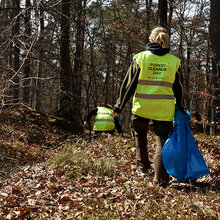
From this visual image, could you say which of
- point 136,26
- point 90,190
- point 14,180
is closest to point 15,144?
point 14,180

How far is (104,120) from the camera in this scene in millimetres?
7738

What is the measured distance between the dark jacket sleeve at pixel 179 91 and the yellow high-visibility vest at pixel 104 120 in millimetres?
3552

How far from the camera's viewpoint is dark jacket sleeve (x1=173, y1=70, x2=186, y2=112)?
4242 millimetres

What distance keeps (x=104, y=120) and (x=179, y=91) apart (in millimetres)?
3703

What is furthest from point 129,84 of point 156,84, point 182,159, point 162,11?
point 162,11

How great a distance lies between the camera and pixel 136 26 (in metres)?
11.8

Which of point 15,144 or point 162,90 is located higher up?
point 162,90

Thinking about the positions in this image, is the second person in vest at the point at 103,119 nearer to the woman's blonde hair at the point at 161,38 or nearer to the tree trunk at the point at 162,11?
the woman's blonde hair at the point at 161,38

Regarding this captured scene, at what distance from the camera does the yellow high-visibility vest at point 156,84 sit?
13.5 feet

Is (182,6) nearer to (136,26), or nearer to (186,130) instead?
(136,26)

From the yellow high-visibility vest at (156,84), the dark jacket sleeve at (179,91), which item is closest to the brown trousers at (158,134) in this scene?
the yellow high-visibility vest at (156,84)

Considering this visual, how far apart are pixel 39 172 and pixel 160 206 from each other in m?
2.78

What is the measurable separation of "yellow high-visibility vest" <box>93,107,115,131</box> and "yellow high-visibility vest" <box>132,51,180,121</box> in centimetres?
357

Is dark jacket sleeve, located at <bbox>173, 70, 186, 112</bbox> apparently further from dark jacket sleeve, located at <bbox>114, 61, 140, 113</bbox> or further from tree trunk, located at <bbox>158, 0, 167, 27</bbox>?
tree trunk, located at <bbox>158, 0, 167, 27</bbox>
